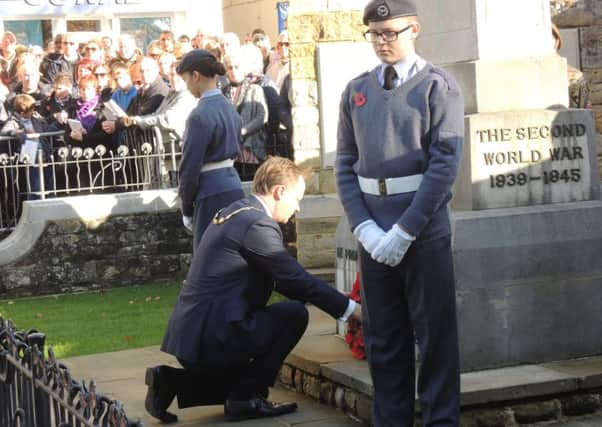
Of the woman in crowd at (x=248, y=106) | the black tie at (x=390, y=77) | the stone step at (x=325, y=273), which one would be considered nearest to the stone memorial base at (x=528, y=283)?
the black tie at (x=390, y=77)

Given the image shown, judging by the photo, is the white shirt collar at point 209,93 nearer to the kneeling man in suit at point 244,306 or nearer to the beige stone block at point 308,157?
the kneeling man in suit at point 244,306

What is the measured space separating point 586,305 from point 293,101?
229 inches

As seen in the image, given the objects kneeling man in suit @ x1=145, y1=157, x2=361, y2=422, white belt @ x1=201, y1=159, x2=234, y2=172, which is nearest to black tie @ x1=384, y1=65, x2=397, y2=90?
kneeling man in suit @ x1=145, y1=157, x2=361, y2=422

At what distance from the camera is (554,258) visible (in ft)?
23.2

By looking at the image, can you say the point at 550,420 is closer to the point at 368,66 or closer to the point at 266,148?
the point at 368,66

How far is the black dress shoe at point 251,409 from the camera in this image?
7.03 m

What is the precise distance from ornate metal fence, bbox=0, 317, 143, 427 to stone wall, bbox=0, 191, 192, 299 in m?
7.49

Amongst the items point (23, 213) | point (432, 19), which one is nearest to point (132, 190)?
point (23, 213)

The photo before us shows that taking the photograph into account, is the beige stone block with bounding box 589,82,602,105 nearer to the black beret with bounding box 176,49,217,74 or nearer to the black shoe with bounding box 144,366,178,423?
the black beret with bounding box 176,49,217,74

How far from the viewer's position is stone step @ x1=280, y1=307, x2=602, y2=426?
6617 millimetres

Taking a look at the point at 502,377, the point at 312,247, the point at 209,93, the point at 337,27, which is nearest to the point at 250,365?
the point at 502,377

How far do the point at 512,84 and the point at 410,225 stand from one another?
179 cm

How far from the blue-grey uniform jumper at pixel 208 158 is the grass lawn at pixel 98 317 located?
148 centimetres

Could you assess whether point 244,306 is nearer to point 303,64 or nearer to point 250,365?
point 250,365
